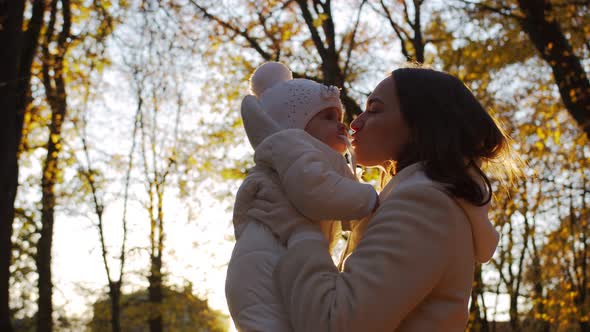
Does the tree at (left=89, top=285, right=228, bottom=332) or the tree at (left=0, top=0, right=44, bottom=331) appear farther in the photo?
the tree at (left=89, top=285, right=228, bottom=332)

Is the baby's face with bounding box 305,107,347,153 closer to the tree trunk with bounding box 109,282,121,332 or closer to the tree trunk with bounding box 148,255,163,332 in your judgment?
the tree trunk with bounding box 109,282,121,332

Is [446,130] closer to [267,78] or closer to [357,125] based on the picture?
[357,125]

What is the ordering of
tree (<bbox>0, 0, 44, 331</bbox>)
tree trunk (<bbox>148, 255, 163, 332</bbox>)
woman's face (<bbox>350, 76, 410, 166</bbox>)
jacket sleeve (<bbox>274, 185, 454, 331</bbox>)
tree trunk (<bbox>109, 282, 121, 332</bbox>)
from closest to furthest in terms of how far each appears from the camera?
jacket sleeve (<bbox>274, 185, 454, 331</bbox>)
woman's face (<bbox>350, 76, 410, 166</bbox>)
tree (<bbox>0, 0, 44, 331</bbox>)
tree trunk (<bbox>109, 282, 121, 332</bbox>)
tree trunk (<bbox>148, 255, 163, 332</bbox>)

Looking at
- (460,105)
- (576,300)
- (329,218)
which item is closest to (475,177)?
(460,105)

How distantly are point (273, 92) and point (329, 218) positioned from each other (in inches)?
29.1

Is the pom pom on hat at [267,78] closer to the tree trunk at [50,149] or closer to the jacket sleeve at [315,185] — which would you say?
the jacket sleeve at [315,185]

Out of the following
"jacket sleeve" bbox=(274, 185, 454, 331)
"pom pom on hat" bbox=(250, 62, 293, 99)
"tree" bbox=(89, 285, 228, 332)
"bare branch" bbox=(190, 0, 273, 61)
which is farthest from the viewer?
"tree" bbox=(89, 285, 228, 332)

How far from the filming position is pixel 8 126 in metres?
6.70

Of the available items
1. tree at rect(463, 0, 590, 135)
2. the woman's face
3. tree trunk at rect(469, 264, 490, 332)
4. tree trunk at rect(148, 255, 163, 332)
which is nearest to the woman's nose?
the woman's face

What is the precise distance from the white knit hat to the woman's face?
0.88ft

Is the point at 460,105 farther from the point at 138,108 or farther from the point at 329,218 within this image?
the point at 138,108

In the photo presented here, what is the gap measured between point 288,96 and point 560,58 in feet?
20.4

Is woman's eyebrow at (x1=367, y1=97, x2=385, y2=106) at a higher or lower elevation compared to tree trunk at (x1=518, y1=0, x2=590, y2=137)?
lower

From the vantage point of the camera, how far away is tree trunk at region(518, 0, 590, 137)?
777cm
